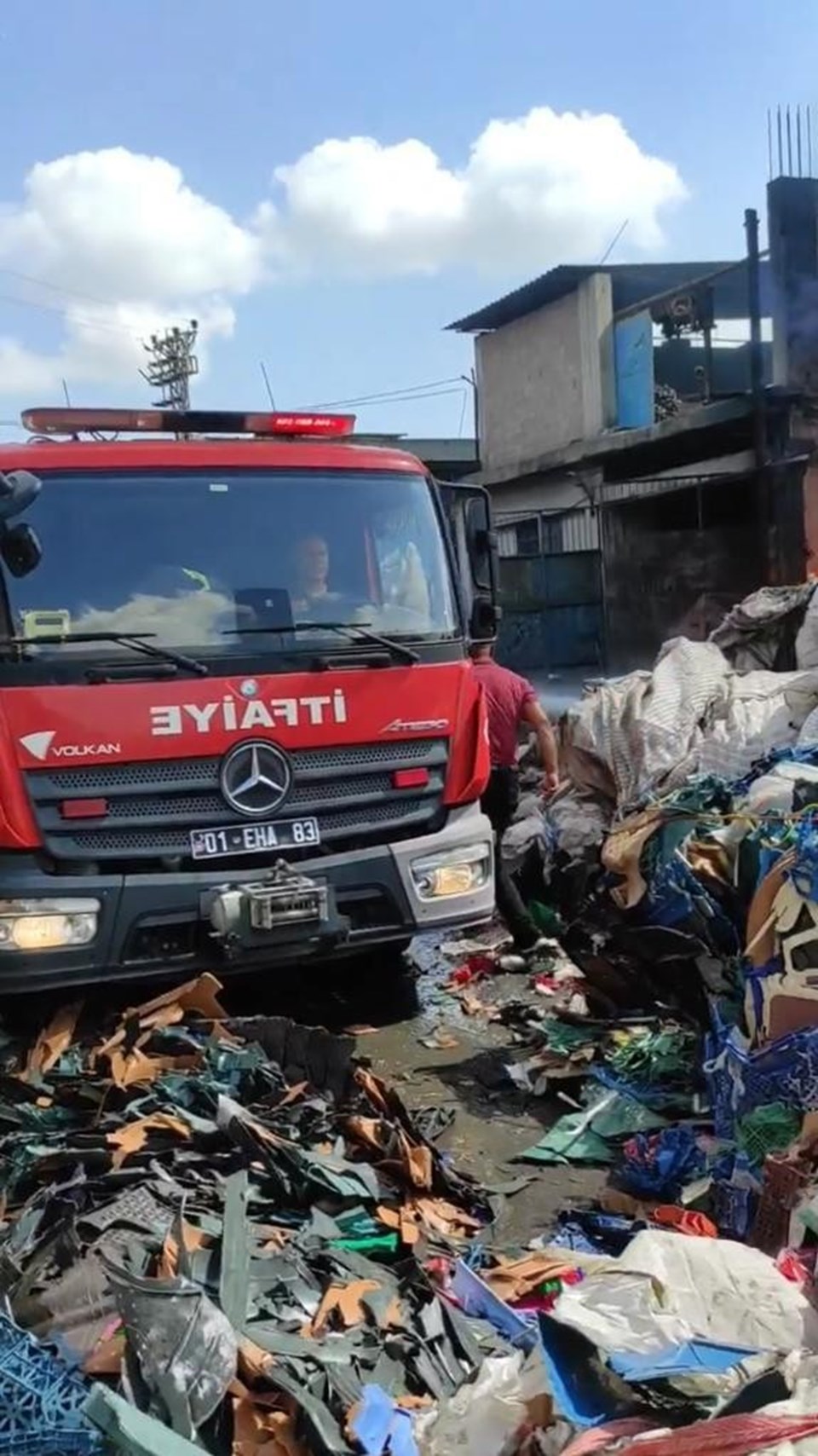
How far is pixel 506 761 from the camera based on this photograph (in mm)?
6781

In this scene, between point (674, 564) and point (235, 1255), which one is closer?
point (235, 1255)

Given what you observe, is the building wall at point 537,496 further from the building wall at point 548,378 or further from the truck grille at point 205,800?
the truck grille at point 205,800

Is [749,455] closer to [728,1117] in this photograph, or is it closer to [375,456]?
[375,456]

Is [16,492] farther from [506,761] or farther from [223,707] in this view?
[506,761]

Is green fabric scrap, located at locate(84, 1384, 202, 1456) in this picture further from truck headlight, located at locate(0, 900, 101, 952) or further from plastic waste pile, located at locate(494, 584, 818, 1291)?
truck headlight, located at locate(0, 900, 101, 952)

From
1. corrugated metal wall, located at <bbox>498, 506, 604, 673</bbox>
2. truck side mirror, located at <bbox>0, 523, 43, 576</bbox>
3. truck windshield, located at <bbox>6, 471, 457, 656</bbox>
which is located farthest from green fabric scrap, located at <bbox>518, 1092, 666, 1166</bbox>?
corrugated metal wall, located at <bbox>498, 506, 604, 673</bbox>

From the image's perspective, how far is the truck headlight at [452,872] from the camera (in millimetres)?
5031

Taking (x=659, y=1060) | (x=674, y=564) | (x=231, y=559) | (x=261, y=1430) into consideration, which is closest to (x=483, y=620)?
(x=231, y=559)

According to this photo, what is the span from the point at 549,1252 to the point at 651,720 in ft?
13.5

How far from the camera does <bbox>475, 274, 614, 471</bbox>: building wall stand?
17.8 m

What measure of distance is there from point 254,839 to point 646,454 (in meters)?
10.8

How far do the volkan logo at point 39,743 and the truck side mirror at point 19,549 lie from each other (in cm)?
62

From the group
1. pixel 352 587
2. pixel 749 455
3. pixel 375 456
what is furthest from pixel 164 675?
pixel 749 455

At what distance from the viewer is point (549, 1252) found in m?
3.14
